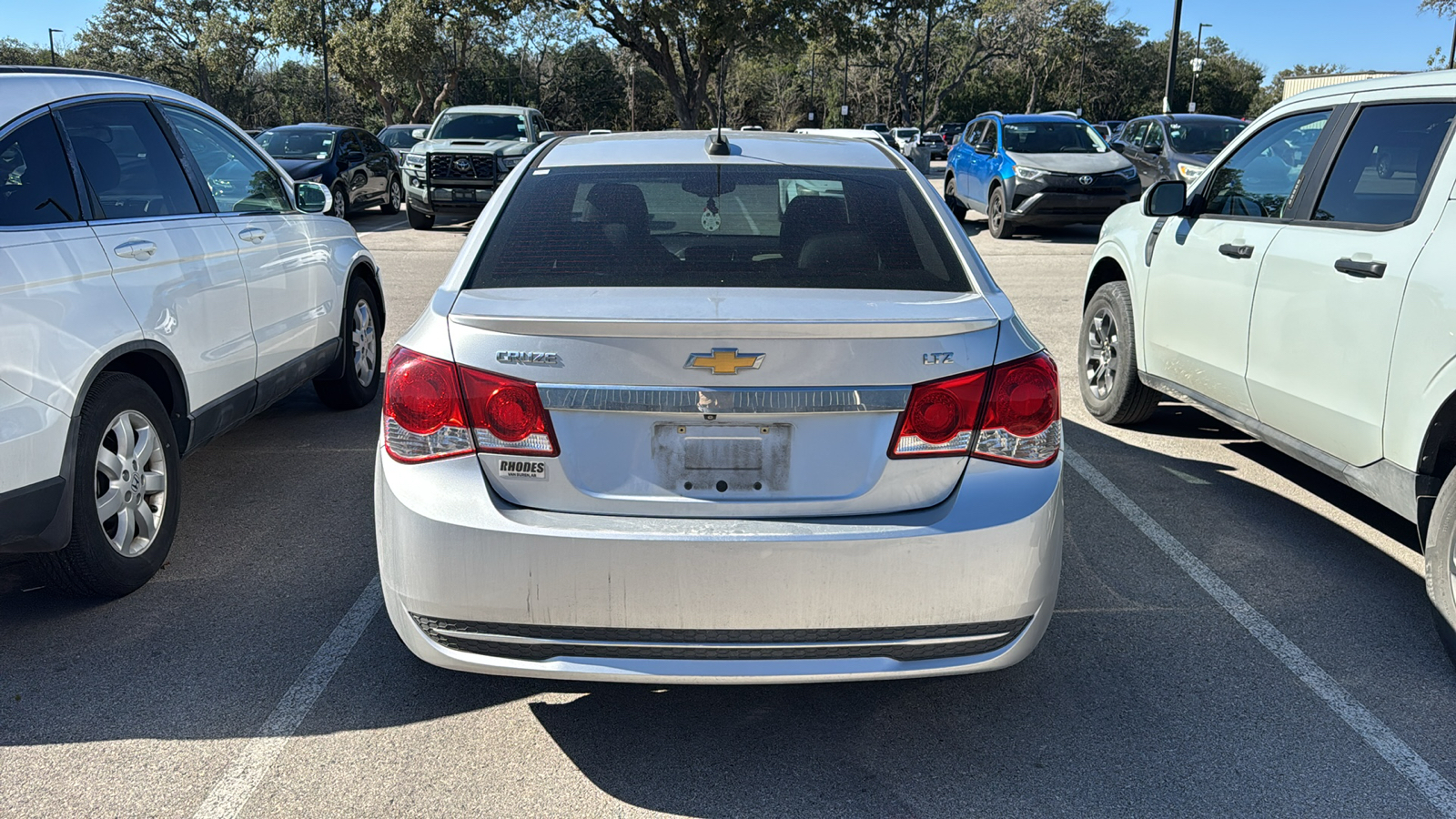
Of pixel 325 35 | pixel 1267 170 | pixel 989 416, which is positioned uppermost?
pixel 325 35

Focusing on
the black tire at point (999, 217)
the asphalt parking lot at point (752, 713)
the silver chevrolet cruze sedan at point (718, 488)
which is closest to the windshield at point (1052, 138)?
the black tire at point (999, 217)

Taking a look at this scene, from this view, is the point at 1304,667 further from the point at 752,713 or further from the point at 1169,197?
the point at 1169,197

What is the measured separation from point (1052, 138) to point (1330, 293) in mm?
13375

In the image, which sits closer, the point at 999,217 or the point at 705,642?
→ the point at 705,642

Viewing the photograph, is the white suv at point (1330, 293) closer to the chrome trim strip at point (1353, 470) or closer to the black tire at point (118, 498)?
the chrome trim strip at point (1353, 470)

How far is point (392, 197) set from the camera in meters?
20.5

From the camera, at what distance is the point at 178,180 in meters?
4.78

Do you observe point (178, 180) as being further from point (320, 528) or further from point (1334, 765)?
point (1334, 765)

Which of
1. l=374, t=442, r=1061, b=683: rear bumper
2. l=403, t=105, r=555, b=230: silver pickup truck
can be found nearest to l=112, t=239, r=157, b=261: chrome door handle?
l=374, t=442, r=1061, b=683: rear bumper

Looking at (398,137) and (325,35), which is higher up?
(325,35)

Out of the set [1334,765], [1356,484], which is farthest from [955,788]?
[1356,484]

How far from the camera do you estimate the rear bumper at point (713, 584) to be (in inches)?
104

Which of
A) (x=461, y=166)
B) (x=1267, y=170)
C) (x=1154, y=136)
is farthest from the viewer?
(x=1154, y=136)

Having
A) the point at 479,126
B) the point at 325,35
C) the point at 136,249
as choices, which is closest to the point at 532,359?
the point at 136,249
